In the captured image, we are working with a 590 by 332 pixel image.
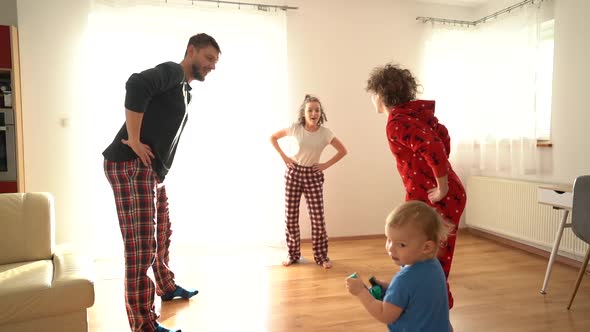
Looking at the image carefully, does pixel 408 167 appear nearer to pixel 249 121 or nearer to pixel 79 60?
pixel 249 121

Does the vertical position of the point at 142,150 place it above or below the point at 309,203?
above

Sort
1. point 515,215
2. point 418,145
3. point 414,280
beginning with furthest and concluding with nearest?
point 515,215 → point 418,145 → point 414,280

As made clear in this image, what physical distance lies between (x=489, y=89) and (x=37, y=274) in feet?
13.3

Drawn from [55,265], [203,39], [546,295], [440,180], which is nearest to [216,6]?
[203,39]

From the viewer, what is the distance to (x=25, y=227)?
92.7 inches

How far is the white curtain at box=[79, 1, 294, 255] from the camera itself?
3557 millimetres

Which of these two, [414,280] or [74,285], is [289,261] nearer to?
[74,285]

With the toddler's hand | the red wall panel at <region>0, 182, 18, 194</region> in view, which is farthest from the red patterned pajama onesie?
the red wall panel at <region>0, 182, 18, 194</region>

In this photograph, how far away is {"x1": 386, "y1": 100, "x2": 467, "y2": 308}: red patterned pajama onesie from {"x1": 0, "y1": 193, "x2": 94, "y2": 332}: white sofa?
1.54 meters

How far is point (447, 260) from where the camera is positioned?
5.86ft

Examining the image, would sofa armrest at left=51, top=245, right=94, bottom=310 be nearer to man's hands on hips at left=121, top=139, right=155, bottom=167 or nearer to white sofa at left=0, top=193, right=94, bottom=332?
white sofa at left=0, top=193, right=94, bottom=332

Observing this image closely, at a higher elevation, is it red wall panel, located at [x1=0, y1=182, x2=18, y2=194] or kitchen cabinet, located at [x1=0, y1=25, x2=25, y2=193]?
kitchen cabinet, located at [x1=0, y1=25, x2=25, y2=193]

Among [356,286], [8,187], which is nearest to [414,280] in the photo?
[356,286]

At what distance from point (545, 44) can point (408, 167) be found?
109 inches
